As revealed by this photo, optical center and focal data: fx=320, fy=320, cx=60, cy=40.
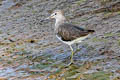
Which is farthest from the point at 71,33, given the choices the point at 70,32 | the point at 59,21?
the point at 59,21

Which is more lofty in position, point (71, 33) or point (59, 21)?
point (59, 21)

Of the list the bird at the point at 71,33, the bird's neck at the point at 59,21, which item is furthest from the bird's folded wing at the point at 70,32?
the bird's neck at the point at 59,21

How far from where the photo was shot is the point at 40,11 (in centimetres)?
1334

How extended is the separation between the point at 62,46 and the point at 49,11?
12.4 ft

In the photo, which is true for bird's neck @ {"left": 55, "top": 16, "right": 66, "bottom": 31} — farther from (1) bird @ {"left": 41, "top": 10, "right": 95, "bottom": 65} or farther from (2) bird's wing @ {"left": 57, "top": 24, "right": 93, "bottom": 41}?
(2) bird's wing @ {"left": 57, "top": 24, "right": 93, "bottom": 41}

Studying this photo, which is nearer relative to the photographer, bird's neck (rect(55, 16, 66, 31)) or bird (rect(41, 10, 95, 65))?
bird (rect(41, 10, 95, 65))

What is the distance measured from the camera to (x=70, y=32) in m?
8.39

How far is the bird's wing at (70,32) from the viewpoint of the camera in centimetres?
820

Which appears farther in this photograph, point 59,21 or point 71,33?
point 59,21

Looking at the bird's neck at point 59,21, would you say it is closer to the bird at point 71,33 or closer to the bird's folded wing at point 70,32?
the bird at point 71,33

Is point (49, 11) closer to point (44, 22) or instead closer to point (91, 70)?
point (44, 22)

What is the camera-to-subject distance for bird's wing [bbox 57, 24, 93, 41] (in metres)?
8.20

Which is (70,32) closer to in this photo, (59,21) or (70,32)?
(70,32)

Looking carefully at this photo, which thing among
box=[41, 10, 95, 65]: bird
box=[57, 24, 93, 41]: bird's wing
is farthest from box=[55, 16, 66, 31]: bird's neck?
box=[57, 24, 93, 41]: bird's wing
